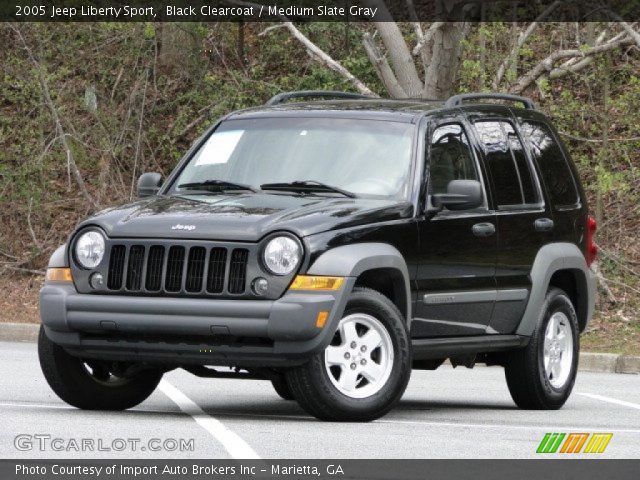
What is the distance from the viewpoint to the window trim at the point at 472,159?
10.4 m

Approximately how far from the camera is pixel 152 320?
9.31 m

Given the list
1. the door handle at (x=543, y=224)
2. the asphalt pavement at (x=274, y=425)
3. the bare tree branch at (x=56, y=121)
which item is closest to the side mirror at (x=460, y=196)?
the door handle at (x=543, y=224)

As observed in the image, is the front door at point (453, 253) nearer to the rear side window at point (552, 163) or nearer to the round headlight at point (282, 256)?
the rear side window at point (552, 163)

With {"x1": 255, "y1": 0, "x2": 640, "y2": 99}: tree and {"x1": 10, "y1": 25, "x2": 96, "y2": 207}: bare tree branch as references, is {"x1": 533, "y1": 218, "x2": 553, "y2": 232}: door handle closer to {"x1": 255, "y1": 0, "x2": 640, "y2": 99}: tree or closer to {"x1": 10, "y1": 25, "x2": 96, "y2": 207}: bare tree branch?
{"x1": 255, "y1": 0, "x2": 640, "y2": 99}: tree

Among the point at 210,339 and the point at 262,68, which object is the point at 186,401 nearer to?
the point at 210,339

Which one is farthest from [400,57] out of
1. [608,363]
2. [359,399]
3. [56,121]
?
[359,399]

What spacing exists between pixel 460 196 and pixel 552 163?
79.9 inches

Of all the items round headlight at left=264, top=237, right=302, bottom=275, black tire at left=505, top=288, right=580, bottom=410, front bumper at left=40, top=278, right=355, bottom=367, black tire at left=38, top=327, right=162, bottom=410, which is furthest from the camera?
black tire at left=505, top=288, right=580, bottom=410

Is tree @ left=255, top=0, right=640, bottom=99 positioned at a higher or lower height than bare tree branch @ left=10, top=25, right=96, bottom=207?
higher

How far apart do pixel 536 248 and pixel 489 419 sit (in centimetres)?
145

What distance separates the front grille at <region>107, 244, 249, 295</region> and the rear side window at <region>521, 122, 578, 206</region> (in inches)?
132

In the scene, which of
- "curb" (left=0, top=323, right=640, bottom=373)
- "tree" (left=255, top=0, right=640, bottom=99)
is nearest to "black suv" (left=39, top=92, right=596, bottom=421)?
"curb" (left=0, top=323, right=640, bottom=373)

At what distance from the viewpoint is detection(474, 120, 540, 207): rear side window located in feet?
36.9

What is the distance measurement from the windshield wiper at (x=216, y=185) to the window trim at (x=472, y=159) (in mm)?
1108
